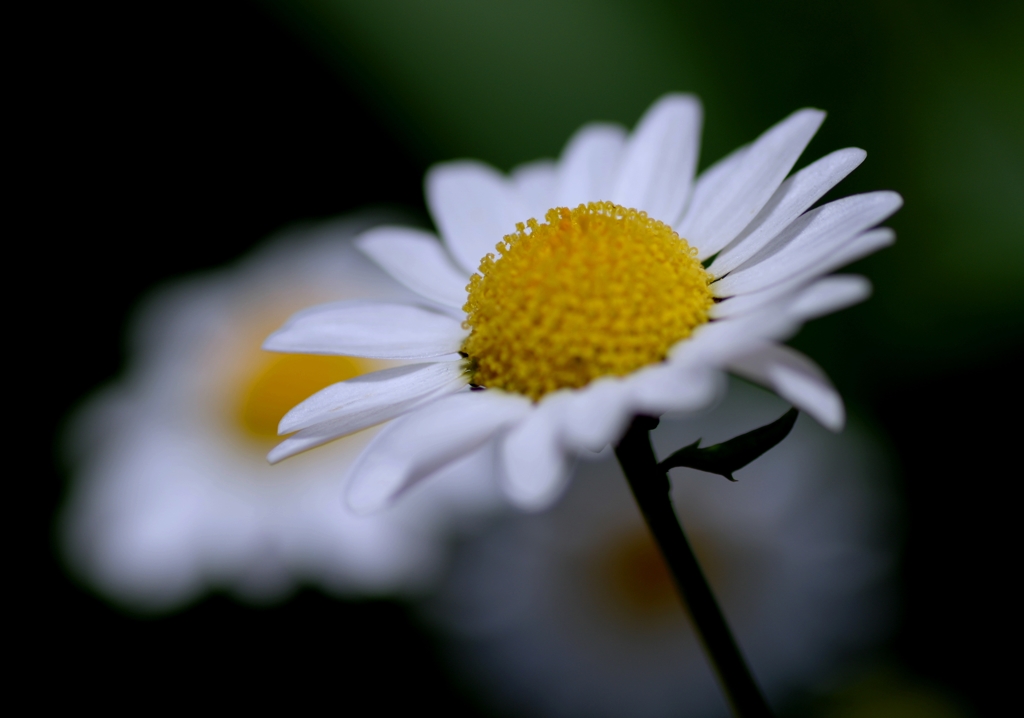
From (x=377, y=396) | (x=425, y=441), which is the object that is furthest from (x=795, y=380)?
(x=377, y=396)

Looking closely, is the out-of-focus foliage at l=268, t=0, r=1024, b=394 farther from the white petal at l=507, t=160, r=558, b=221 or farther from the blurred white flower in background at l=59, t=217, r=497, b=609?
the white petal at l=507, t=160, r=558, b=221

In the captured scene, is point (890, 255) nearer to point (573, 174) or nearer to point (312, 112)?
point (573, 174)

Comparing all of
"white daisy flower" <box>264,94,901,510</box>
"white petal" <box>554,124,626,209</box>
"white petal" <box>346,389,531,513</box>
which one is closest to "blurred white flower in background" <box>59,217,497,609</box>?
"white petal" <box>554,124,626,209</box>

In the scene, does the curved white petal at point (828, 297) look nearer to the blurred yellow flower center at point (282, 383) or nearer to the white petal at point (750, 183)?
the white petal at point (750, 183)

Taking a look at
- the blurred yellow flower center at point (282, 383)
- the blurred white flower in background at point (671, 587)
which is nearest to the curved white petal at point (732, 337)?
the blurred white flower in background at point (671, 587)

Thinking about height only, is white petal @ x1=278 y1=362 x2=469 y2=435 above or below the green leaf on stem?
above

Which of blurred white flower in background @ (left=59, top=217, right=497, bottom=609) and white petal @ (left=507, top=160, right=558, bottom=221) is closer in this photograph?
white petal @ (left=507, top=160, right=558, bottom=221)

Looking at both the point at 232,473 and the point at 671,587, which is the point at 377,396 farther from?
the point at 232,473
